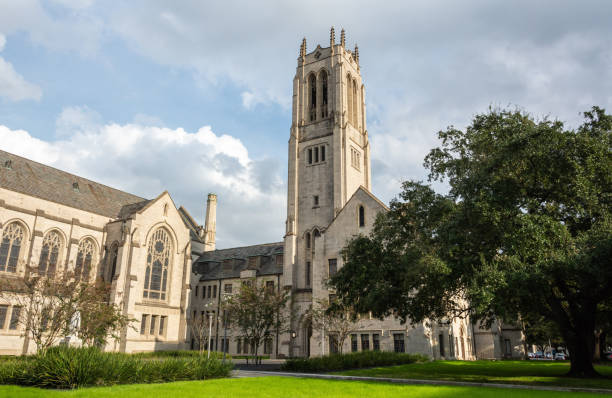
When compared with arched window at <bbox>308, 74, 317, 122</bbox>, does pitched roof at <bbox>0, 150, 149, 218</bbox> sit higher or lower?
lower

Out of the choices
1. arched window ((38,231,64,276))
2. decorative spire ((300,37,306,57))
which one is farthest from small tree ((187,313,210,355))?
decorative spire ((300,37,306,57))

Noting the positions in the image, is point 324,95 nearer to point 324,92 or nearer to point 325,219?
point 324,92

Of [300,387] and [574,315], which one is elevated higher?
[574,315]

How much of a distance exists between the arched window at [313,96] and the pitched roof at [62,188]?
24.0 meters

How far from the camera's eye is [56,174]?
5288 cm

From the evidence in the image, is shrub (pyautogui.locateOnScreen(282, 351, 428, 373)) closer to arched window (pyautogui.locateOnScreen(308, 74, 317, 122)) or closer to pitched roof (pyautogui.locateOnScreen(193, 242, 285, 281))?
pitched roof (pyautogui.locateOnScreen(193, 242, 285, 281))

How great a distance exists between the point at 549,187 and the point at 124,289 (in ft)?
138

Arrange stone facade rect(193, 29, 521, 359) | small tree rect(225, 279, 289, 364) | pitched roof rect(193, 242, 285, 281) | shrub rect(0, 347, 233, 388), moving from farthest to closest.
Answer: pitched roof rect(193, 242, 285, 281), stone facade rect(193, 29, 521, 359), small tree rect(225, 279, 289, 364), shrub rect(0, 347, 233, 388)

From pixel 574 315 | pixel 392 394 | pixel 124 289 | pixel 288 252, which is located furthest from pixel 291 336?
pixel 392 394

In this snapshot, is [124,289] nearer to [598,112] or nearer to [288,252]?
[288,252]

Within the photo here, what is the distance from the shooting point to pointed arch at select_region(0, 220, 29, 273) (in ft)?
143

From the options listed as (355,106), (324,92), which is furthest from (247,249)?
(355,106)

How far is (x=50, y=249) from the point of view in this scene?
156 ft

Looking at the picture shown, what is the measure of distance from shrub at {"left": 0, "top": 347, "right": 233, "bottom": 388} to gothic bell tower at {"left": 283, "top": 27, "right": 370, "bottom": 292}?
31.8 meters
